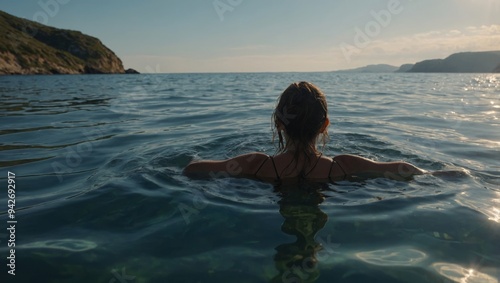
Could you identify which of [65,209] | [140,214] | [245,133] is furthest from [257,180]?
[245,133]

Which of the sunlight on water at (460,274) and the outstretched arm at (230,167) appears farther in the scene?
the outstretched arm at (230,167)

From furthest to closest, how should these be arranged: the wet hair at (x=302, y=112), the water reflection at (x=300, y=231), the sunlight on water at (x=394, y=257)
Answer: the wet hair at (x=302, y=112) < the sunlight on water at (x=394, y=257) < the water reflection at (x=300, y=231)

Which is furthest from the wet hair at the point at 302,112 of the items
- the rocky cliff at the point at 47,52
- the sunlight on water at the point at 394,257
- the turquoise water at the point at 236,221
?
the rocky cliff at the point at 47,52

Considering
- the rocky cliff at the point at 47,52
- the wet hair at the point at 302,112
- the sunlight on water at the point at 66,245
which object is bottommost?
the sunlight on water at the point at 66,245

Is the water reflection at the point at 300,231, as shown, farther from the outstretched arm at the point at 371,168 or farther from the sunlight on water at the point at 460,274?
the sunlight on water at the point at 460,274

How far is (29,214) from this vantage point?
4.04m

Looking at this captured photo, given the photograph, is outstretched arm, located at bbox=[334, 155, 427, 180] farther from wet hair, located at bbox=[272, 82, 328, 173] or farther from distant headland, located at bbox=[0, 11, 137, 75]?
distant headland, located at bbox=[0, 11, 137, 75]

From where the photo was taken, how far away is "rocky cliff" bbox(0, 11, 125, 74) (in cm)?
7125

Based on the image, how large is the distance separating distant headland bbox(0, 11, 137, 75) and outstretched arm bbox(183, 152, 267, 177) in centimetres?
7341

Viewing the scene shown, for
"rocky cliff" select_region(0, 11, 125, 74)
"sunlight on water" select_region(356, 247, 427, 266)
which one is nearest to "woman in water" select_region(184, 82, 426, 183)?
"sunlight on water" select_region(356, 247, 427, 266)

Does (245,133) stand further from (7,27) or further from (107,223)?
(7,27)

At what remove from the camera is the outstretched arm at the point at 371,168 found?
4.80m

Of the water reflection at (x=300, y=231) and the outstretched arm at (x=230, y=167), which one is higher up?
the outstretched arm at (x=230, y=167)

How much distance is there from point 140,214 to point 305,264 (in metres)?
2.05
